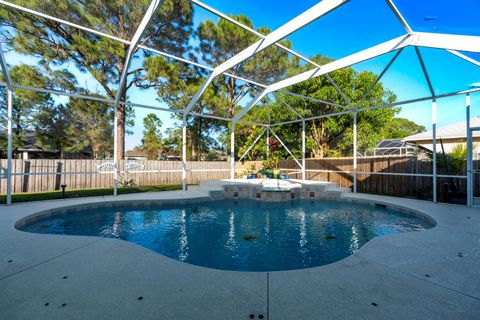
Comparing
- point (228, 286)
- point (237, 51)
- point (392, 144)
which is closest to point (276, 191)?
point (228, 286)

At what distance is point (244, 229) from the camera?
562 centimetres

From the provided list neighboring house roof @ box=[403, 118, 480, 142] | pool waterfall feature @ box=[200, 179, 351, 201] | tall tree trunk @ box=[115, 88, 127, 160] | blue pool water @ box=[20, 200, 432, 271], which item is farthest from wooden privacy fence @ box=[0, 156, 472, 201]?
blue pool water @ box=[20, 200, 432, 271]

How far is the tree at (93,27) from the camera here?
32.7 feet

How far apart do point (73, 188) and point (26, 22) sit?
7806 mm

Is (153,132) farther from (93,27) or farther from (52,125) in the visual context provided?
(93,27)

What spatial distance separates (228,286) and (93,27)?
40.7 ft

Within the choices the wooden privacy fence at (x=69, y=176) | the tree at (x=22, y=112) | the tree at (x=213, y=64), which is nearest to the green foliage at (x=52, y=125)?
the tree at (x=22, y=112)

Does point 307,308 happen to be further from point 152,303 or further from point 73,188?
point 73,188

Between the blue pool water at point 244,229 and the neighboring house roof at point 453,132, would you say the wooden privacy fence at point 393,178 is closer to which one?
the neighboring house roof at point 453,132

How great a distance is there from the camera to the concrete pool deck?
193cm

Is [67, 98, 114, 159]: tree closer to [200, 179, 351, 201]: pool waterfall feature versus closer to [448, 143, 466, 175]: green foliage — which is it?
[200, 179, 351, 201]: pool waterfall feature

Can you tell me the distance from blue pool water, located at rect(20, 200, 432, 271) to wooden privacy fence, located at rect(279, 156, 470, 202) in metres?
3.08

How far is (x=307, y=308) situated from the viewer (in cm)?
196

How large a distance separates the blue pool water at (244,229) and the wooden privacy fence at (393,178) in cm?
308
